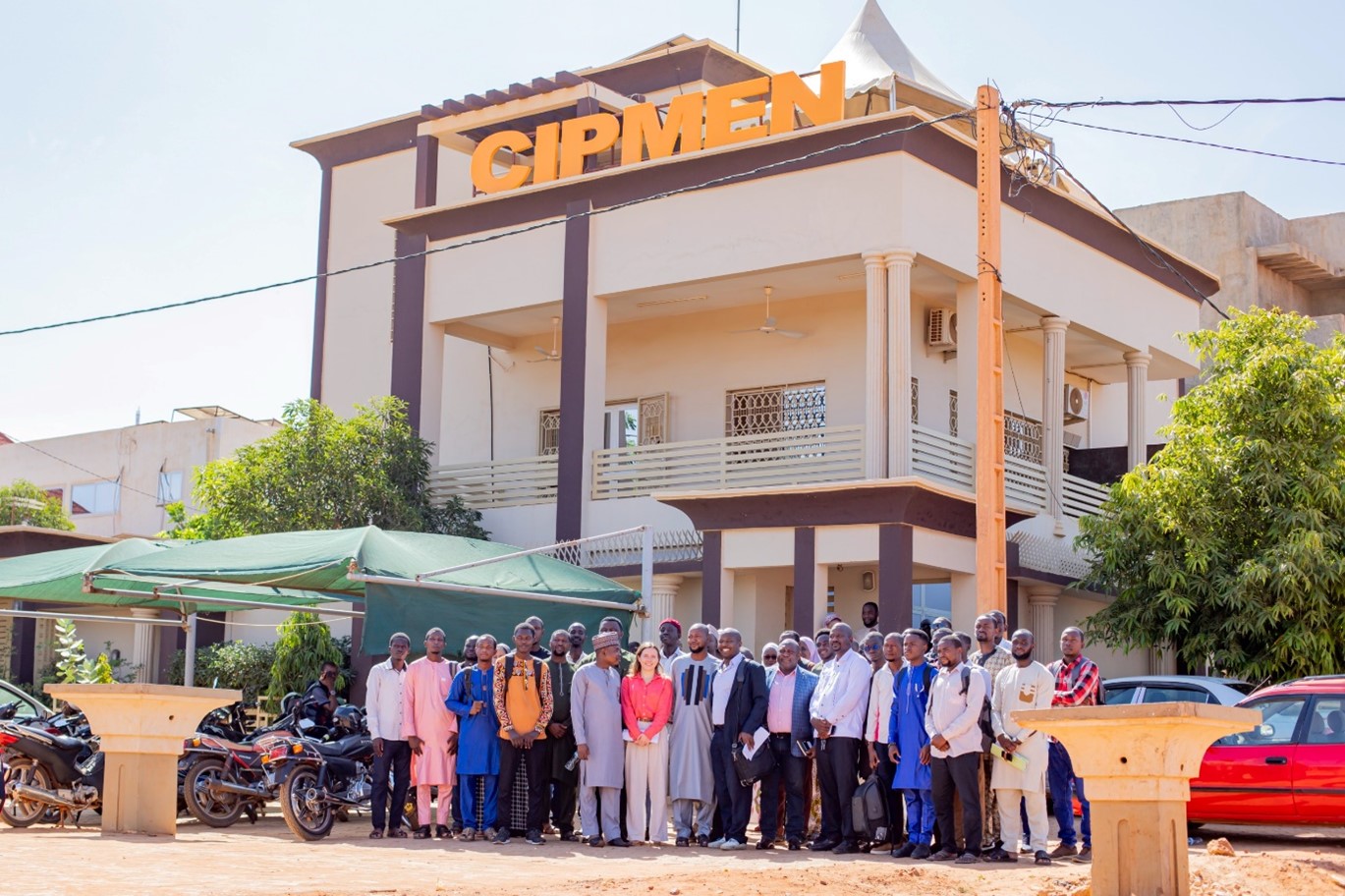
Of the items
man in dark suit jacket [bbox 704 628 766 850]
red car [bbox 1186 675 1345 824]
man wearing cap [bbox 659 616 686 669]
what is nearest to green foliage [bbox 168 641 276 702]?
man wearing cap [bbox 659 616 686 669]

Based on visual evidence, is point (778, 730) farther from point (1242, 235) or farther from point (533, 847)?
point (1242, 235)

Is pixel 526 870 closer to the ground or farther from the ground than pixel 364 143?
closer to the ground

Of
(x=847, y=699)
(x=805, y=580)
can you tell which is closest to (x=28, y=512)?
(x=805, y=580)

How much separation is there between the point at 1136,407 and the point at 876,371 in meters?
6.25

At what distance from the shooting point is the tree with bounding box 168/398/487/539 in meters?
23.4

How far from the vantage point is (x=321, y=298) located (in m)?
31.1

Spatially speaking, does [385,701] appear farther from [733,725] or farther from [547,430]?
[547,430]

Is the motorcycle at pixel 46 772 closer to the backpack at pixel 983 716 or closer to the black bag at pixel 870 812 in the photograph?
the black bag at pixel 870 812

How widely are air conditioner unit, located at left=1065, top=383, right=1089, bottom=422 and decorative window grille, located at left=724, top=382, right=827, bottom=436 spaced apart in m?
4.81

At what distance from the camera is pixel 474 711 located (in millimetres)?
14266

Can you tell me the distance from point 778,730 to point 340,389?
18.2m

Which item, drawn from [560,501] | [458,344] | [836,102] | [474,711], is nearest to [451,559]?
[474,711]

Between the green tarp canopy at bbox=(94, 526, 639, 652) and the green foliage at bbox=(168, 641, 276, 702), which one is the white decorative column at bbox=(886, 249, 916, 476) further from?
the green foliage at bbox=(168, 641, 276, 702)

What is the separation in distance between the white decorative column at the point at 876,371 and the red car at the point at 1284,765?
22.5ft
